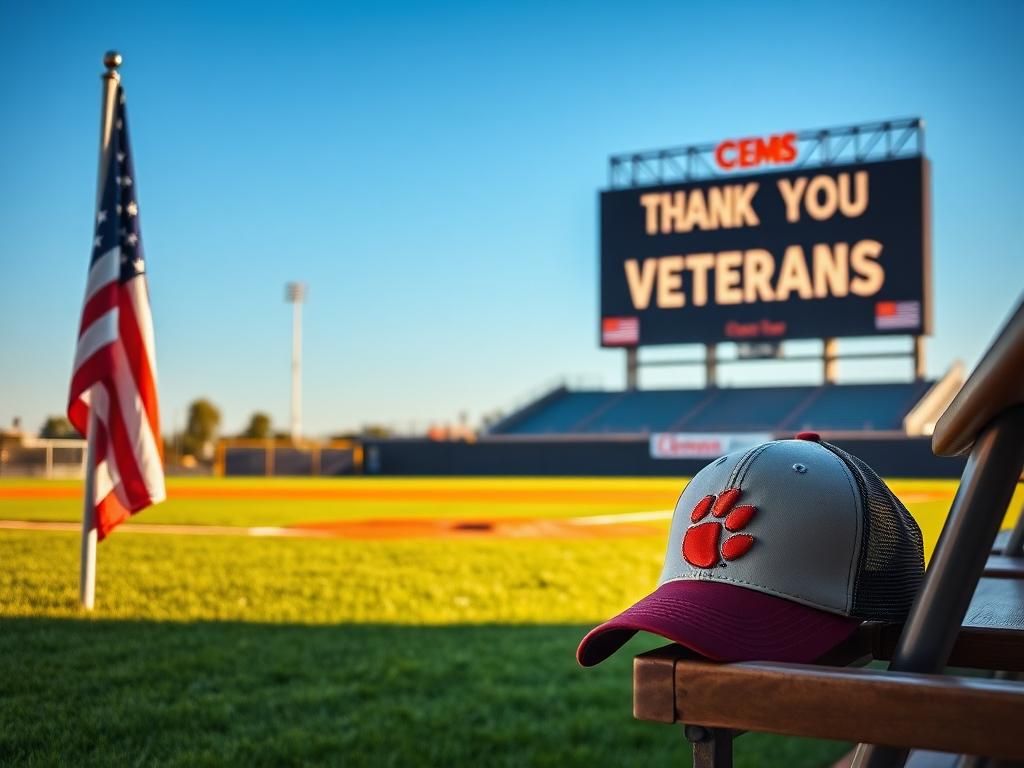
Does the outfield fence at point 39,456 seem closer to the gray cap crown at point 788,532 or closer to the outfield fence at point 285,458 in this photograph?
the gray cap crown at point 788,532

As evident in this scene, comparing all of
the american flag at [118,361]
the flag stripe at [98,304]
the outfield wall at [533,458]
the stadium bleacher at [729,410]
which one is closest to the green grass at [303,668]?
the american flag at [118,361]

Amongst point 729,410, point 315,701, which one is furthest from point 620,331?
point 315,701

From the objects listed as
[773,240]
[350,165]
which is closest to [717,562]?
[350,165]

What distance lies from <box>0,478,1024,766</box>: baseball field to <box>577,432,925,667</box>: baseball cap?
1.26m

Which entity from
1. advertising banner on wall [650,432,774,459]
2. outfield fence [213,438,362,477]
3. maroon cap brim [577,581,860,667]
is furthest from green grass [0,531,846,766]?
outfield fence [213,438,362,477]

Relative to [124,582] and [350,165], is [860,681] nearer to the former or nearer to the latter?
[124,582]

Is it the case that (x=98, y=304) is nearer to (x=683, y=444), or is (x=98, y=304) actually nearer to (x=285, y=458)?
(x=683, y=444)

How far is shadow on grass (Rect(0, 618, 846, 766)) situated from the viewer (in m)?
2.08

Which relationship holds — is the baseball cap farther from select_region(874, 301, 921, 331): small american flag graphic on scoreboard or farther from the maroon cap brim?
select_region(874, 301, 921, 331): small american flag graphic on scoreboard

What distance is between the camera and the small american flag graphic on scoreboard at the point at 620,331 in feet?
114

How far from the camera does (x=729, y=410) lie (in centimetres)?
3506

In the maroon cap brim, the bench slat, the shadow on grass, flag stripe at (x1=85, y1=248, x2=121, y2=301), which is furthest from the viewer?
flag stripe at (x1=85, y1=248, x2=121, y2=301)

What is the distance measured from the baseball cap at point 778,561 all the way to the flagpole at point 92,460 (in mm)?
1949

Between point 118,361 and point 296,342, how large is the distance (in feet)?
127
